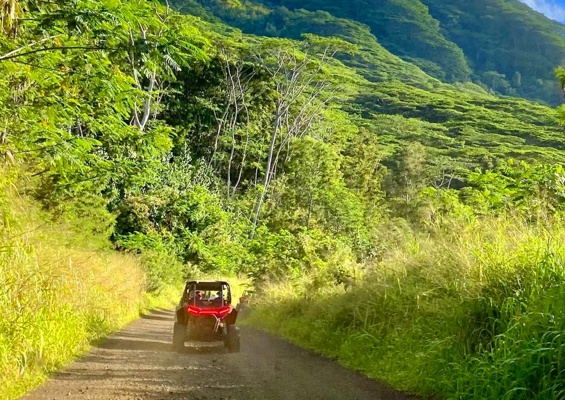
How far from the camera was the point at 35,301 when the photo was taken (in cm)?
795

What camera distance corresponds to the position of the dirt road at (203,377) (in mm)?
7031

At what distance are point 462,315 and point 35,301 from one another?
5.73 m

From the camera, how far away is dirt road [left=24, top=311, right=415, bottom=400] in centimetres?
703

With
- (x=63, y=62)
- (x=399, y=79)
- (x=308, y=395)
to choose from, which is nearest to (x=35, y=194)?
(x=63, y=62)

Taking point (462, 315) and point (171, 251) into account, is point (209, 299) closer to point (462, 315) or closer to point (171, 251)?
point (462, 315)

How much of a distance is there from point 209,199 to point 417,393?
31446 millimetres

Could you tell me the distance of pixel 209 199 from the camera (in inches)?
1487

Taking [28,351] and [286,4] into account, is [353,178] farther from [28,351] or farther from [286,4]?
[286,4]

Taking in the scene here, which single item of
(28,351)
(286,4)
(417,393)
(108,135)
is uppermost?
(286,4)

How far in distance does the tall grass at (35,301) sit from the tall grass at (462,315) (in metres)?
4.64

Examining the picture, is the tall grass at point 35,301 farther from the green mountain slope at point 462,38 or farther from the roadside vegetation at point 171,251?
the green mountain slope at point 462,38

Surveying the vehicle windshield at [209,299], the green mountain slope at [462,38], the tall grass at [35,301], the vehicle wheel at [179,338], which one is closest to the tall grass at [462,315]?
the vehicle windshield at [209,299]

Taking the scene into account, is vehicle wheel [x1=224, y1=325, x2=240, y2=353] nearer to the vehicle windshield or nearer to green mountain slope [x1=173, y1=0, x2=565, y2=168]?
the vehicle windshield

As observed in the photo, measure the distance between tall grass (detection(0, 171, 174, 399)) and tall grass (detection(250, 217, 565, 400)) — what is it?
183 inches
